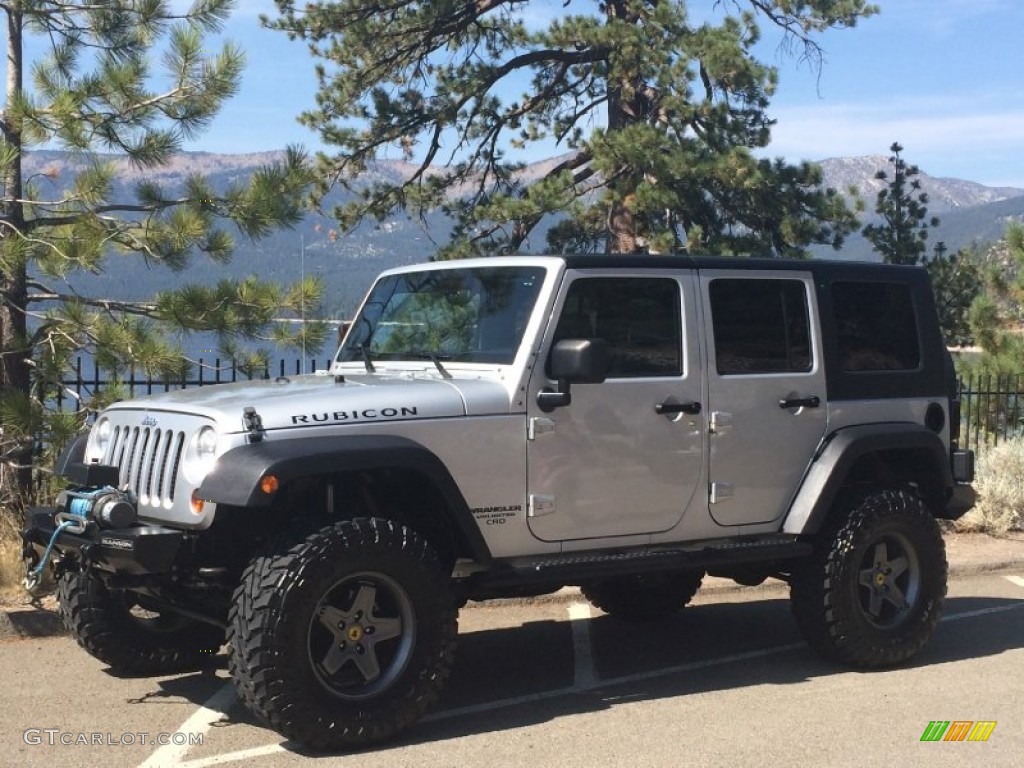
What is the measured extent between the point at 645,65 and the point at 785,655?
34.8 ft

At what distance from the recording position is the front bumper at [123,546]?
4.90m

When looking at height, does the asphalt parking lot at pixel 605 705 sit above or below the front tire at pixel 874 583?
below

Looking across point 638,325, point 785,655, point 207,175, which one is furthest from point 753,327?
point 207,175

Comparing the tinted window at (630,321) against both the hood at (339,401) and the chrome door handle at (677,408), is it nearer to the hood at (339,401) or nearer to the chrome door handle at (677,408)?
the chrome door handle at (677,408)

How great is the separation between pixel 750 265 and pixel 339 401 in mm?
2453

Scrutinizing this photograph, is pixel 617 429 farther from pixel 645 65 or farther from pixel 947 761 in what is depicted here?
pixel 645 65

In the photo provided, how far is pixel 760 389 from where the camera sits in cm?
639

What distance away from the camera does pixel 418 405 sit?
5.36 metres

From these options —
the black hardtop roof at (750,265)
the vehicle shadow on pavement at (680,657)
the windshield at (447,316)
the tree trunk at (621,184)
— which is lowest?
the vehicle shadow on pavement at (680,657)

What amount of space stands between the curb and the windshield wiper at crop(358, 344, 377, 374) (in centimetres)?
222

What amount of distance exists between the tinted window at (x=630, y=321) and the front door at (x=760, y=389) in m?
0.22

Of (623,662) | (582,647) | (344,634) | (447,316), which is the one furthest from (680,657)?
(344,634)

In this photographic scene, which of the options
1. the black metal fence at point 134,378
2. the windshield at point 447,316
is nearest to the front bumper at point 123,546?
the windshield at point 447,316

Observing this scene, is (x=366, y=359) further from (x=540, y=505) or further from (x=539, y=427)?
(x=540, y=505)
